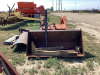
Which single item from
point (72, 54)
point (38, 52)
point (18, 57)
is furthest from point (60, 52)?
point (18, 57)

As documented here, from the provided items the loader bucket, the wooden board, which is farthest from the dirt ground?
the wooden board

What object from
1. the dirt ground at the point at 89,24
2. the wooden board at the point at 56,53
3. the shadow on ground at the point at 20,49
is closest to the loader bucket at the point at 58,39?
the wooden board at the point at 56,53

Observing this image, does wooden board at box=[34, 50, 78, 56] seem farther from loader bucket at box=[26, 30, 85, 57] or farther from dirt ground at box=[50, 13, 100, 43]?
dirt ground at box=[50, 13, 100, 43]

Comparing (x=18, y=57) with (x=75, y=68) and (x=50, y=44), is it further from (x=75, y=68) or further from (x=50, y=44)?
(x=75, y=68)

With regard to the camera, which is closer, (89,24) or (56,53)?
(56,53)

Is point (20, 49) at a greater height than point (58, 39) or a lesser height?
lesser

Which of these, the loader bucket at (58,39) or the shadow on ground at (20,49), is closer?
the loader bucket at (58,39)

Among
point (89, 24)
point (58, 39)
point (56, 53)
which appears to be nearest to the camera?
point (56, 53)

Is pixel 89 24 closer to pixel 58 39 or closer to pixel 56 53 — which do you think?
pixel 58 39

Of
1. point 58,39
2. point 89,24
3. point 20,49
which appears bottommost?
point 20,49

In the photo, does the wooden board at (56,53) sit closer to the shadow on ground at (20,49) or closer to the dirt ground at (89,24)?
the shadow on ground at (20,49)

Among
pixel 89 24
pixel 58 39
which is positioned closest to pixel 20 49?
pixel 58 39

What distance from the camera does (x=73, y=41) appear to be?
425cm

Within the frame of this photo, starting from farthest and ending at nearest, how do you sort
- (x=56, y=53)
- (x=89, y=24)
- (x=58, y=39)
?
(x=89, y=24) < (x=58, y=39) < (x=56, y=53)
